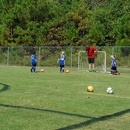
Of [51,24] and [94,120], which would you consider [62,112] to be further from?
[51,24]

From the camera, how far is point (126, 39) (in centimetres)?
3691

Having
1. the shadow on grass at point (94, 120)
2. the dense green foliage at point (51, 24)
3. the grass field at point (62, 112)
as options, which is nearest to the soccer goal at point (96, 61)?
the dense green foliage at point (51, 24)

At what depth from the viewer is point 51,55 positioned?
37.7 meters

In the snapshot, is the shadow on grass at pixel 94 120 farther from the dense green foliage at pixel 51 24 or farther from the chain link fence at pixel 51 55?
the dense green foliage at pixel 51 24

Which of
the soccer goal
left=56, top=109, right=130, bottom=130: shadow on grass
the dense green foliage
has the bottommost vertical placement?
left=56, top=109, right=130, bottom=130: shadow on grass

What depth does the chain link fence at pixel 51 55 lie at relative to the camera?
32.7 metres

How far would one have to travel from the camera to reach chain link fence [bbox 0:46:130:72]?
1287 inches

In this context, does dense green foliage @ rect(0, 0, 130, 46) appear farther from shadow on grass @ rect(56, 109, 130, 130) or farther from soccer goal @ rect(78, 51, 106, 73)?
shadow on grass @ rect(56, 109, 130, 130)

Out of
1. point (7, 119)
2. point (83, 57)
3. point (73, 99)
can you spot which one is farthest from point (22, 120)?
point (83, 57)

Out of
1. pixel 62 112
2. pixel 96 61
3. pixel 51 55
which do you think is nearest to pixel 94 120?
pixel 62 112

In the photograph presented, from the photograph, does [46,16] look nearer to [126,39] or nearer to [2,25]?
[2,25]

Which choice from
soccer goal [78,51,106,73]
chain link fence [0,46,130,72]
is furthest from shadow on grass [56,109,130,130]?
chain link fence [0,46,130,72]

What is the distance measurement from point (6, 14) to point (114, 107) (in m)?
39.5

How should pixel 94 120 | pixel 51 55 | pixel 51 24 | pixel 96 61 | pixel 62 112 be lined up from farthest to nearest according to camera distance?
pixel 51 24 → pixel 51 55 → pixel 96 61 → pixel 62 112 → pixel 94 120
